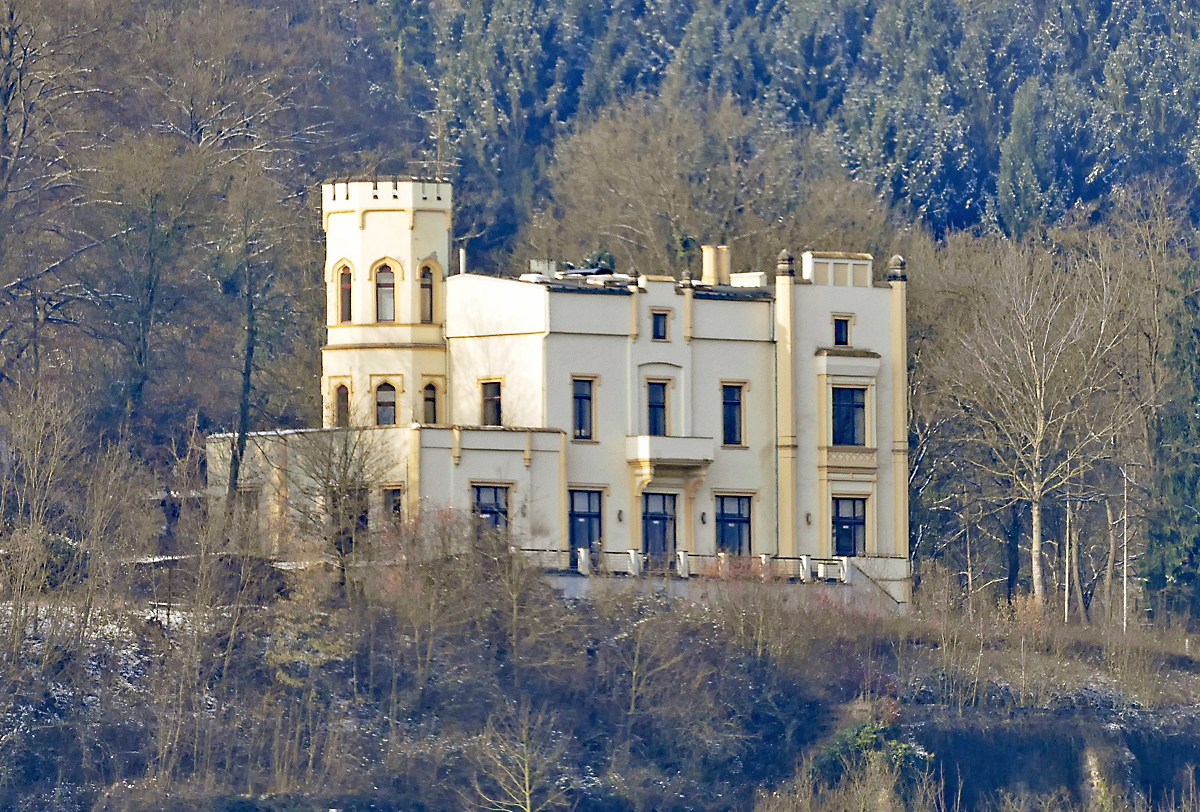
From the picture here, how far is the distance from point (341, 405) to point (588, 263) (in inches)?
278

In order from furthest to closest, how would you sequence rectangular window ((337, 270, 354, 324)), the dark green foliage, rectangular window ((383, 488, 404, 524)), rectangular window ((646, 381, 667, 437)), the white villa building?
the dark green foliage → rectangular window ((337, 270, 354, 324)) → rectangular window ((646, 381, 667, 437)) → the white villa building → rectangular window ((383, 488, 404, 524))

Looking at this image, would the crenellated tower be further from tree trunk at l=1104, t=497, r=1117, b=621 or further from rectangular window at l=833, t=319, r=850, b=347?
tree trunk at l=1104, t=497, r=1117, b=621

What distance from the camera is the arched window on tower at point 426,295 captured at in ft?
241

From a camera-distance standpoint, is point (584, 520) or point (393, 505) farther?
point (584, 520)

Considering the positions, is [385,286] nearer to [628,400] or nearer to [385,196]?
[385,196]

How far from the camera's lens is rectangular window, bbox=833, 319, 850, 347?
242 ft

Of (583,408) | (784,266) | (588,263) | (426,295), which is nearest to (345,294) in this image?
(426,295)

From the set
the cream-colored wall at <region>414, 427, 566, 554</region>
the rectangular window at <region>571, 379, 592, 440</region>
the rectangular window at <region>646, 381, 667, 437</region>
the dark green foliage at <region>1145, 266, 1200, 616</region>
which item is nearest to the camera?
the cream-colored wall at <region>414, 427, 566, 554</region>

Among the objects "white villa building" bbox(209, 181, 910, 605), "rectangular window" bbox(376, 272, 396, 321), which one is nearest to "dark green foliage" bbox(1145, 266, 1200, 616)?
"white villa building" bbox(209, 181, 910, 605)

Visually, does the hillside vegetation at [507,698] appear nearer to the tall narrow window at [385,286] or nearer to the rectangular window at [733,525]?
the rectangular window at [733,525]

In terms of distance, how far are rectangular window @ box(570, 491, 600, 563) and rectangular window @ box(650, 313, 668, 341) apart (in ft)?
12.7

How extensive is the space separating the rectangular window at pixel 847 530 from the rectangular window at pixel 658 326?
221 inches

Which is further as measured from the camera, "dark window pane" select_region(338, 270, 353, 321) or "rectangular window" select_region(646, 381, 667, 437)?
"dark window pane" select_region(338, 270, 353, 321)

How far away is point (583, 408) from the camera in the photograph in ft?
233
